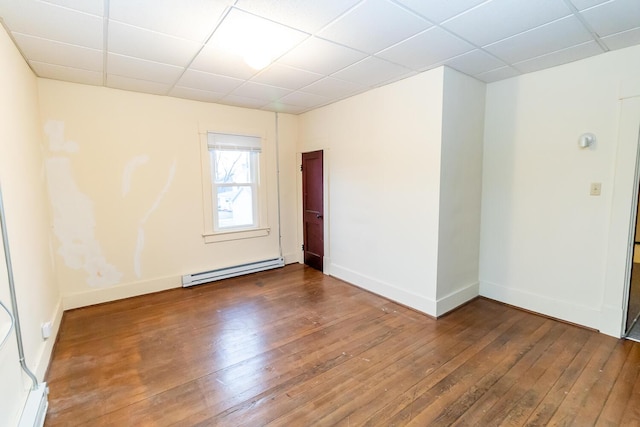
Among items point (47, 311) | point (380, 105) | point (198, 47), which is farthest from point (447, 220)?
point (47, 311)

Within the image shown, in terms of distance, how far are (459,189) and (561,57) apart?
4.68 feet

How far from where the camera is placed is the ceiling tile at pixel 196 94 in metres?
3.59

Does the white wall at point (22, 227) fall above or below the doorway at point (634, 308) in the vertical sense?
above

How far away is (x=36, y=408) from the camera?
69.3 inches

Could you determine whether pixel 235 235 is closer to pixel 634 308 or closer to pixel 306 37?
pixel 306 37

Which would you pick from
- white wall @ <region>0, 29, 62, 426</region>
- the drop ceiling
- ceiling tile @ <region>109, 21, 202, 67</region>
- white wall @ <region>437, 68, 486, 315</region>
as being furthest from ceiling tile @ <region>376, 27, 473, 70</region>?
white wall @ <region>0, 29, 62, 426</region>

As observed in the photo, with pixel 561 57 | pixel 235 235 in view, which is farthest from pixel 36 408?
pixel 561 57

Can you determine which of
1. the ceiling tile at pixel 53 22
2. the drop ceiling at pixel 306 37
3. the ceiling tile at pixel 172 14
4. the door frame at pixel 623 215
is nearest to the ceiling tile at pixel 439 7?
the drop ceiling at pixel 306 37

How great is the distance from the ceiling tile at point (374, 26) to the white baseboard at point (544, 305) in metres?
2.90

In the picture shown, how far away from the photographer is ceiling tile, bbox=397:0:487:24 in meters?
1.85

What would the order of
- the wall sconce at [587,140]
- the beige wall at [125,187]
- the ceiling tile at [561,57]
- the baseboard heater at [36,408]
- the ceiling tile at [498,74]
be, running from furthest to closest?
1. the beige wall at [125,187]
2. the ceiling tile at [498,74]
3. the wall sconce at [587,140]
4. the ceiling tile at [561,57]
5. the baseboard heater at [36,408]

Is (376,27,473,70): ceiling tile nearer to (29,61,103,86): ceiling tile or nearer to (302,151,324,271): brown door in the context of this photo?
(302,151,324,271): brown door

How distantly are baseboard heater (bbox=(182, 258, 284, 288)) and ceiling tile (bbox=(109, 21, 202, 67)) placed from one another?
2656 mm

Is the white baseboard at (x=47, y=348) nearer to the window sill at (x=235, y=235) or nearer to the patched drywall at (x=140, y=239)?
the patched drywall at (x=140, y=239)
